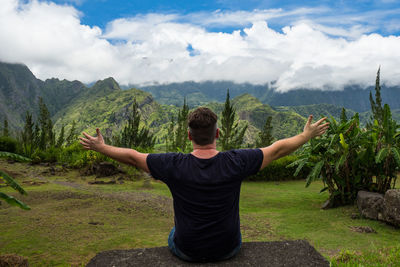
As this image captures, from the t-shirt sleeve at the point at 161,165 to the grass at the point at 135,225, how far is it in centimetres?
235

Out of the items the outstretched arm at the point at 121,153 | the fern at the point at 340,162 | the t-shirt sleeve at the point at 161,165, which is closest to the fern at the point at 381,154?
the fern at the point at 340,162

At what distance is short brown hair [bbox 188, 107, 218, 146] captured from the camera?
235 cm

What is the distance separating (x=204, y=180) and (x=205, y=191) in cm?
10

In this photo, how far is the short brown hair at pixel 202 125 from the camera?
7.71 feet

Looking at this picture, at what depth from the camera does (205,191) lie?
2344 millimetres

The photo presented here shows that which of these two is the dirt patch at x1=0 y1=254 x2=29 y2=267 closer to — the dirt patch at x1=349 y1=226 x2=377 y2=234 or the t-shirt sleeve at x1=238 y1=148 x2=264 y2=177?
the t-shirt sleeve at x1=238 y1=148 x2=264 y2=177

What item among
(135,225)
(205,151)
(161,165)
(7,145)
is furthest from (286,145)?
(7,145)

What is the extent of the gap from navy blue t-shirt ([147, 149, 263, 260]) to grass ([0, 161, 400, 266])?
1.86 metres

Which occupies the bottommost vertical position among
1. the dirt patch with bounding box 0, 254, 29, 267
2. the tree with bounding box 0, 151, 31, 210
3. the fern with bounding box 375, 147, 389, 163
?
the dirt patch with bounding box 0, 254, 29, 267

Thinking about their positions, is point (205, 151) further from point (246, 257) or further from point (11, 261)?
point (11, 261)

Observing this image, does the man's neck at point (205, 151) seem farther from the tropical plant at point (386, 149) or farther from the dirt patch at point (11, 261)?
the tropical plant at point (386, 149)

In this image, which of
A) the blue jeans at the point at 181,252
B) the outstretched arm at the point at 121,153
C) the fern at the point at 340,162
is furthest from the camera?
the fern at the point at 340,162

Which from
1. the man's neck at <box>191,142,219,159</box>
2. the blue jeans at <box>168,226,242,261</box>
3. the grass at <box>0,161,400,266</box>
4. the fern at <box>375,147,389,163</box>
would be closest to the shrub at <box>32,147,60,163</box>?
the grass at <box>0,161,400,266</box>

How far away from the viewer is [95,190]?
370 inches
